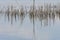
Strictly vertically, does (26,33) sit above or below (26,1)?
below

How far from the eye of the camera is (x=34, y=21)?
4.90ft

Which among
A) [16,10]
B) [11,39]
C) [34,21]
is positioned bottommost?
[11,39]

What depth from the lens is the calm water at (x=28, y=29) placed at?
4.85ft

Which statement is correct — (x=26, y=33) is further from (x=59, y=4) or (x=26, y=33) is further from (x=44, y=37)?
(x=59, y=4)

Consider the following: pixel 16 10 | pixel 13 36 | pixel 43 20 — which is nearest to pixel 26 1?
pixel 16 10

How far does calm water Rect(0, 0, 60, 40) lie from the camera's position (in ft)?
4.85

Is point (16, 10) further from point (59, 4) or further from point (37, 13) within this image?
point (59, 4)

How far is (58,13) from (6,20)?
21.0 inches

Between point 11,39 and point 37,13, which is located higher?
point 37,13

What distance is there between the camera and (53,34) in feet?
4.85

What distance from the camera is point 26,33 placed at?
1.49 metres

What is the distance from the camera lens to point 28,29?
1.49m

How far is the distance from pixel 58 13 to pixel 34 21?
26 cm

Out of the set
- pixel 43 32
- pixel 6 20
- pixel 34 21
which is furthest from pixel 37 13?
pixel 6 20
